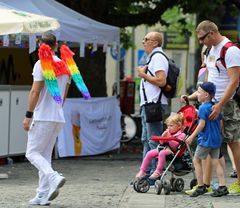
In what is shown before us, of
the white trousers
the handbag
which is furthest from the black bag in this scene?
the white trousers

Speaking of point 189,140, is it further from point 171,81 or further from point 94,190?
point 94,190

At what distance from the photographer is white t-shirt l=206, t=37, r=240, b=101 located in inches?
391

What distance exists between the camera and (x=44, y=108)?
9.41m

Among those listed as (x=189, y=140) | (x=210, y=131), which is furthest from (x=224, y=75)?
(x=189, y=140)

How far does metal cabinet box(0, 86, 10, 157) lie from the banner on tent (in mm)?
1209

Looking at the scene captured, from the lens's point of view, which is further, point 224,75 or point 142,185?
point 142,185

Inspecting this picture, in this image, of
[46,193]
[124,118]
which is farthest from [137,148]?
[46,193]

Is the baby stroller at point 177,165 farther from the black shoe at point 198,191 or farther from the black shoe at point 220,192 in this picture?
the black shoe at point 220,192

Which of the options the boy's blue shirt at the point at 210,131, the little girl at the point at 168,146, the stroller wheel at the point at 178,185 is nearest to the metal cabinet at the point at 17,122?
the little girl at the point at 168,146

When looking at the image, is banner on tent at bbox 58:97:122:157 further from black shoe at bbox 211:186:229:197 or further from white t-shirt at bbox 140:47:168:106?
black shoe at bbox 211:186:229:197

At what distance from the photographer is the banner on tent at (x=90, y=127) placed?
1565 cm

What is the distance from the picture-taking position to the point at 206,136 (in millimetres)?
10008

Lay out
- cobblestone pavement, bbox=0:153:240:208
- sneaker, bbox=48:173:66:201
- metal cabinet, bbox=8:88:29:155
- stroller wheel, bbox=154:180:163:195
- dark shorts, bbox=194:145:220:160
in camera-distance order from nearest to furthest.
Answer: sneaker, bbox=48:173:66:201 < cobblestone pavement, bbox=0:153:240:208 < dark shorts, bbox=194:145:220:160 < stroller wheel, bbox=154:180:163:195 < metal cabinet, bbox=8:88:29:155

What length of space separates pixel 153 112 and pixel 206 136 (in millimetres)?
1079
